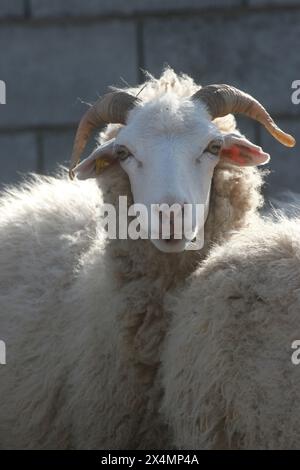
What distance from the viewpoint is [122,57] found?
8094 millimetres

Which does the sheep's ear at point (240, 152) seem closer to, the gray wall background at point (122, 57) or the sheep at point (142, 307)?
the sheep at point (142, 307)

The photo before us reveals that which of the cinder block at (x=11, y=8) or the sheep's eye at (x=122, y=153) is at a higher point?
the cinder block at (x=11, y=8)

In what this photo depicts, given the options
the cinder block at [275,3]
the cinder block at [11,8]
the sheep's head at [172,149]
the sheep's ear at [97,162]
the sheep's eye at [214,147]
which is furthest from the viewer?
the cinder block at [11,8]

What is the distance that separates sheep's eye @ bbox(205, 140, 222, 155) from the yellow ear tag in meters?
0.41

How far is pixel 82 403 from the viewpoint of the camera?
4105 mm

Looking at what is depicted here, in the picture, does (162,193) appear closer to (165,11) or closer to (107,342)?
(107,342)

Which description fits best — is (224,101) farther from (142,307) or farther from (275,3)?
(275,3)

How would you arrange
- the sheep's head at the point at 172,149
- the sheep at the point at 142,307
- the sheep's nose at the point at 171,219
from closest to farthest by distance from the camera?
the sheep at the point at 142,307 < the sheep's nose at the point at 171,219 < the sheep's head at the point at 172,149

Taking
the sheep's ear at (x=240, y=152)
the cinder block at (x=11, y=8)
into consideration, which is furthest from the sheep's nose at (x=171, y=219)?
the cinder block at (x=11, y=8)

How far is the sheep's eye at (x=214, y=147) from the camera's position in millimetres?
4055

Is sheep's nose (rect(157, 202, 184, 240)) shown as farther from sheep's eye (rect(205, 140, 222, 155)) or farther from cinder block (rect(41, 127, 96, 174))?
cinder block (rect(41, 127, 96, 174))

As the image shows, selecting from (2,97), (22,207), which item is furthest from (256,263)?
(2,97)

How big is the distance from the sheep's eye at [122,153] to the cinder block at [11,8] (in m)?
4.21

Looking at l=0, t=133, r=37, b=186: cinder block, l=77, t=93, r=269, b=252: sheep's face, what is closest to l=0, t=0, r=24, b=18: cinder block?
l=0, t=133, r=37, b=186: cinder block
